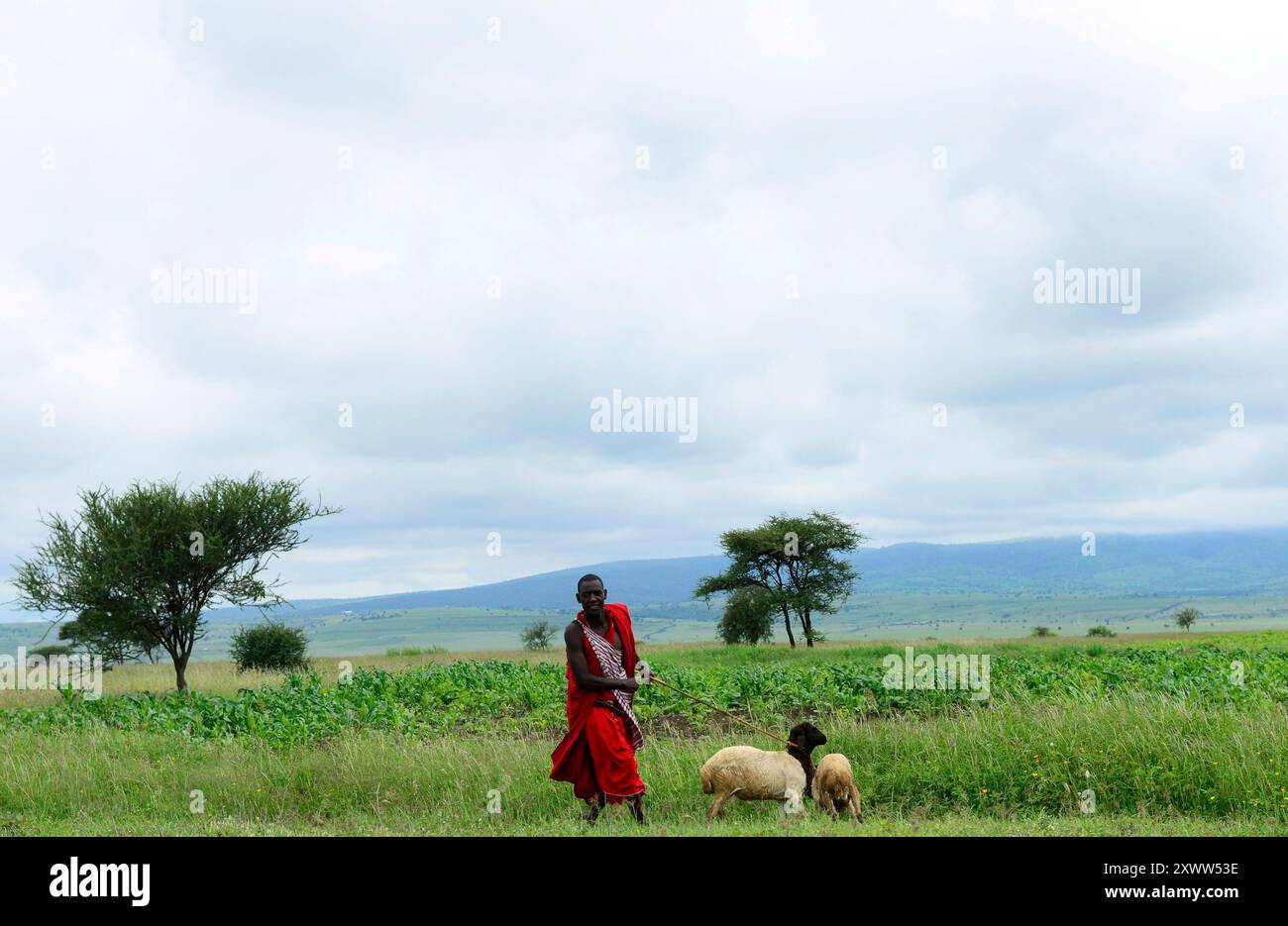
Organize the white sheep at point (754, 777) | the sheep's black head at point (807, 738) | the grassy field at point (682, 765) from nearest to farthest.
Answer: the white sheep at point (754, 777) → the sheep's black head at point (807, 738) → the grassy field at point (682, 765)

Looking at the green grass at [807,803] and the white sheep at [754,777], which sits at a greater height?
the white sheep at [754,777]

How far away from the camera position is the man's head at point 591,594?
33.0 ft

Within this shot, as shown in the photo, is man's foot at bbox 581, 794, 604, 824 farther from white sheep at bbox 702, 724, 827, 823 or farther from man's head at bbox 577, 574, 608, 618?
man's head at bbox 577, 574, 608, 618

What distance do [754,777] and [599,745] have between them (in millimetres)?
1565

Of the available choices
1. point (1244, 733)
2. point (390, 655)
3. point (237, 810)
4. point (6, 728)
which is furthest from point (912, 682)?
point (390, 655)

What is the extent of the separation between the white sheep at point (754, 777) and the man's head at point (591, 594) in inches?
75.0

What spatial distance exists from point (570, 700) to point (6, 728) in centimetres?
1347

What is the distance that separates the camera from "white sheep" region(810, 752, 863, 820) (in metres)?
10.0

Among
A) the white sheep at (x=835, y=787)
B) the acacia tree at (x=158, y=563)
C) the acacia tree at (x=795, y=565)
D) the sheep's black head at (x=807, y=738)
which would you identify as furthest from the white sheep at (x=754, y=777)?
the acacia tree at (x=795, y=565)

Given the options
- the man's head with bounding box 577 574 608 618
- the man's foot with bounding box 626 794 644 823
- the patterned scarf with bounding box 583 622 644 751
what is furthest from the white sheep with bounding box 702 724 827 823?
the man's head with bounding box 577 574 608 618

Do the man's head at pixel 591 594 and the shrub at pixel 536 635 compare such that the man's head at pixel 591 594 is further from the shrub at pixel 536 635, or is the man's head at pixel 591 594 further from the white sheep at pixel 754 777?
the shrub at pixel 536 635

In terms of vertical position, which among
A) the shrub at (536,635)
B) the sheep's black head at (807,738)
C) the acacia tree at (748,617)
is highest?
the sheep's black head at (807,738)

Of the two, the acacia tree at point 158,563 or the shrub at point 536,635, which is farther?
the shrub at point 536,635

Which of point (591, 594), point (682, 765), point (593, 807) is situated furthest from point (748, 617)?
point (591, 594)
